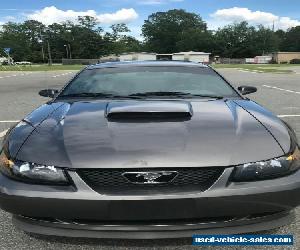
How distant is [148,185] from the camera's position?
2557 millimetres

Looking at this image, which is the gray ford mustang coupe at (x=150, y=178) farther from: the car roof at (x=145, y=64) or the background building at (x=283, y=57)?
the background building at (x=283, y=57)

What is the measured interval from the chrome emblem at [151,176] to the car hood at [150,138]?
4 cm

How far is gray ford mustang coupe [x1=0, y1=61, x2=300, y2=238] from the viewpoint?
8.32 feet

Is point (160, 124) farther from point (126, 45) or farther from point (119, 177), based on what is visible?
point (126, 45)

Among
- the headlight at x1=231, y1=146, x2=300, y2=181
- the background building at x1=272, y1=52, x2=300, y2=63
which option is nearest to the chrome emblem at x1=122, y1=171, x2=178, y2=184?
the headlight at x1=231, y1=146, x2=300, y2=181

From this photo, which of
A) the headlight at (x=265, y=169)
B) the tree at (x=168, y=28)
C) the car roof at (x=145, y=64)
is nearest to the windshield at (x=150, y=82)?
the car roof at (x=145, y=64)

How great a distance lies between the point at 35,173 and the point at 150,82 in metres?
1.84

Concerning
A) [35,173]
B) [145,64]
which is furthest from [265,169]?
[145,64]

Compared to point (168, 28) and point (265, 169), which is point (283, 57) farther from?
point (265, 169)

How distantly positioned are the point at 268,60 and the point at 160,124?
118m

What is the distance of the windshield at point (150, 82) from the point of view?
13.4ft

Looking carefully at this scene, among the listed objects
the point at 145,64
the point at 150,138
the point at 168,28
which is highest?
the point at 145,64

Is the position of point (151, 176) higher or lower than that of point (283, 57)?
higher

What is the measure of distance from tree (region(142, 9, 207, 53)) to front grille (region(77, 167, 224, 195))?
523ft
